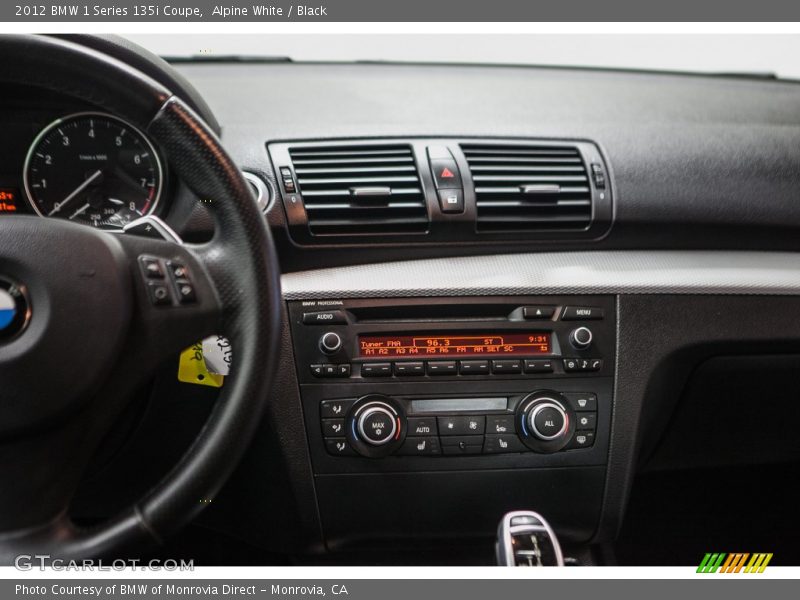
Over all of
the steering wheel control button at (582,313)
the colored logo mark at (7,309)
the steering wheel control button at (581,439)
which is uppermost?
the colored logo mark at (7,309)

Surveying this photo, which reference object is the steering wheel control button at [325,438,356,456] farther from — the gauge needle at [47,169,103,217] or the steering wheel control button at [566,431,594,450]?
the gauge needle at [47,169,103,217]

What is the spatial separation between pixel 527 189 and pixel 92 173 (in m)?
0.77

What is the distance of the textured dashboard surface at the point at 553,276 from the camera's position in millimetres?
1388

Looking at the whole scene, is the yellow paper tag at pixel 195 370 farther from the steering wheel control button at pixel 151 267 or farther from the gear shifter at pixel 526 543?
the gear shifter at pixel 526 543

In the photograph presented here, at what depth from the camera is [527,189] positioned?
1459mm

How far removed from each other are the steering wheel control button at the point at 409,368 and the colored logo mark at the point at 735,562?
0.75 meters

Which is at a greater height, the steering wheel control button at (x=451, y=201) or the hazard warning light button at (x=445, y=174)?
the hazard warning light button at (x=445, y=174)

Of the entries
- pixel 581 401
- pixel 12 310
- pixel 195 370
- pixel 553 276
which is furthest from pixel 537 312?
pixel 12 310

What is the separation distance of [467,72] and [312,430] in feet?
3.14

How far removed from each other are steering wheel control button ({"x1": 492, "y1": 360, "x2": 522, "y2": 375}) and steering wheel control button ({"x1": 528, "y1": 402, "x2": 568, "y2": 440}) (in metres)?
0.08

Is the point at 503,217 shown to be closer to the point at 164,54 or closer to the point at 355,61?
the point at 355,61

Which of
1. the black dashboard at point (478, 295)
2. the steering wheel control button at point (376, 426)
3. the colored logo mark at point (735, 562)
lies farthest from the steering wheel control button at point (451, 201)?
the colored logo mark at point (735, 562)

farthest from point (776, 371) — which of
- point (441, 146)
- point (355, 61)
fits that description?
point (355, 61)

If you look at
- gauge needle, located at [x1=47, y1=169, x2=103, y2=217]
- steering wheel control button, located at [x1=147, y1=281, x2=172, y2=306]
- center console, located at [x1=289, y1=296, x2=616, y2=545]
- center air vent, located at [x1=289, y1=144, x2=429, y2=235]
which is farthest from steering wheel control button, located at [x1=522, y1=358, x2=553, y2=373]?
gauge needle, located at [x1=47, y1=169, x2=103, y2=217]
